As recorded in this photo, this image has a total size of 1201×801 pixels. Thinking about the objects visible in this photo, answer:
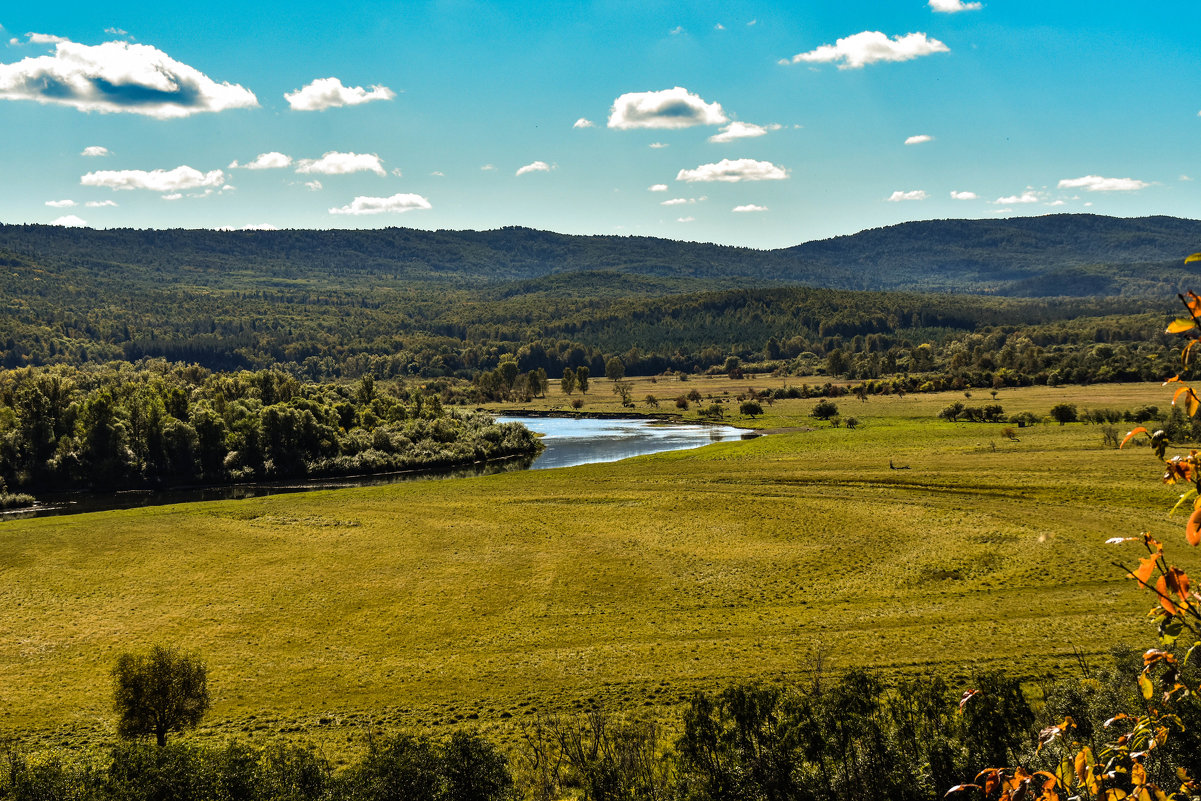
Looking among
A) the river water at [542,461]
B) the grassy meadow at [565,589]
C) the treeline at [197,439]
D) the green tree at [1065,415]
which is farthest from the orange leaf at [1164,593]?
the green tree at [1065,415]

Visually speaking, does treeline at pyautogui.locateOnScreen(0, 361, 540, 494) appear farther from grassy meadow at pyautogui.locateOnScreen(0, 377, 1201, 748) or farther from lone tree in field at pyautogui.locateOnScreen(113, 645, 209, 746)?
lone tree in field at pyautogui.locateOnScreen(113, 645, 209, 746)

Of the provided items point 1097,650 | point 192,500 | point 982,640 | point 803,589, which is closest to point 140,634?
point 803,589

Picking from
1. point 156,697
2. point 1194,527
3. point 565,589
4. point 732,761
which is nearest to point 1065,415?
point 565,589

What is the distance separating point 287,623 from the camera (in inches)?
1591

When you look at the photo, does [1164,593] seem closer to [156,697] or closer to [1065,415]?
[156,697]

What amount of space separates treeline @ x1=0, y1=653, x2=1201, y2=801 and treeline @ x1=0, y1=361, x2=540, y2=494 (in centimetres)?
7848

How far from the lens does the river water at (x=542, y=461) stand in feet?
270

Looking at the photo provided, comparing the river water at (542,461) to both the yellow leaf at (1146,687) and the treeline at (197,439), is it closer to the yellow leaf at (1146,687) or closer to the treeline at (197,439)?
the treeline at (197,439)

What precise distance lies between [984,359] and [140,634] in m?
179

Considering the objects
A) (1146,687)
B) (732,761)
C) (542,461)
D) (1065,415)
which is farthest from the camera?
(1065,415)

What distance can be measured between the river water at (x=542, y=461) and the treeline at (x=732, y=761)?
66.2 meters

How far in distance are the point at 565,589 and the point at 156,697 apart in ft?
71.2

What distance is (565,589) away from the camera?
146 ft

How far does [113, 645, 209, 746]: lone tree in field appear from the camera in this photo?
1074 inches
